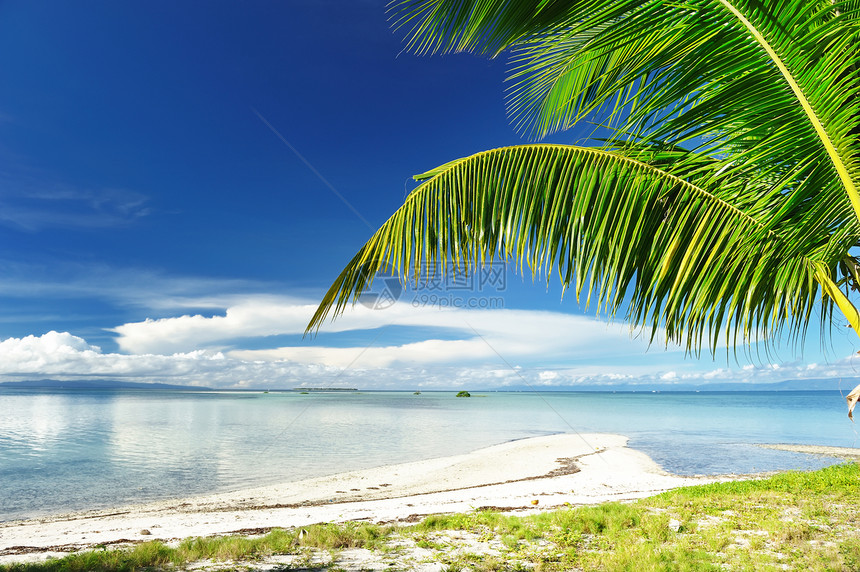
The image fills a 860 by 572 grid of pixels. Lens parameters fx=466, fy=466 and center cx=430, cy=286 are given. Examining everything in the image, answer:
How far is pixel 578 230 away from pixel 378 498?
11635 mm

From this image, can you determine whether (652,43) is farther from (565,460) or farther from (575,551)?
(565,460)

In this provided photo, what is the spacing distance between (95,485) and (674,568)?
16445 mm

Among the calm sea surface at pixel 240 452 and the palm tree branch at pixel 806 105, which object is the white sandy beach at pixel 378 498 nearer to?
the calm sea surface at pixel 240 452

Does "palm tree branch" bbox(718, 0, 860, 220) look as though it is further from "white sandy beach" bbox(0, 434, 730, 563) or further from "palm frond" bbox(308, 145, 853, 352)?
"white sandy beach" bbox(0, 434, 730, 563)

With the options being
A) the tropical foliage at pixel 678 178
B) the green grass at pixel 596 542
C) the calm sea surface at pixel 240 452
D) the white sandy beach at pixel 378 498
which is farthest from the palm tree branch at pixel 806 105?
the calm sea surface at pixel 240 452

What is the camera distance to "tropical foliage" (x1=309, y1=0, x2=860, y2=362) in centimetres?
188

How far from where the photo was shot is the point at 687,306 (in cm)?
277

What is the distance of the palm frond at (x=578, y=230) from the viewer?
103 inches

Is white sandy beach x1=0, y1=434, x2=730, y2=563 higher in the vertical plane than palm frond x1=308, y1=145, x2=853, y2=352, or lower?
lower

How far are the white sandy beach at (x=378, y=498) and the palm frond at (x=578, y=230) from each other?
6807mm

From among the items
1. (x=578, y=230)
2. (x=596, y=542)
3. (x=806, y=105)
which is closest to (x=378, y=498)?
(x=596, y=542)

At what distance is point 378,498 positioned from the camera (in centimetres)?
1245

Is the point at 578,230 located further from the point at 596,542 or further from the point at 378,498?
the point at 378,498

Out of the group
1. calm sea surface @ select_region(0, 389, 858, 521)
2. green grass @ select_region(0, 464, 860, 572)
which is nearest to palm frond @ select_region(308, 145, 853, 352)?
green grass @ select_region(0, 464, 860, 572)
